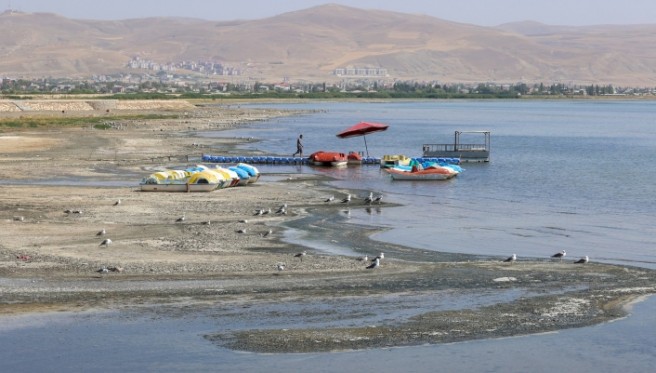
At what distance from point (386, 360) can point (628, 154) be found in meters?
44.5

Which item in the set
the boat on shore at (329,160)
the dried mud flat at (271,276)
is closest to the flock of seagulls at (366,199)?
the dried mud flat at (271,276)

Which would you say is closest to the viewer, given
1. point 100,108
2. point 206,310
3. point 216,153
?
point 206,310

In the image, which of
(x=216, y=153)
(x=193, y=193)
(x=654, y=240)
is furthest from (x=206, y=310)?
(x=216, y=153)

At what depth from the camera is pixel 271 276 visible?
60.8 ft

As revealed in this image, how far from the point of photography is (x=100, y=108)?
3647 inches

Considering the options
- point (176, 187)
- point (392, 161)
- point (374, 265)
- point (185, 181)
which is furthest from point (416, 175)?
point (374, 265)

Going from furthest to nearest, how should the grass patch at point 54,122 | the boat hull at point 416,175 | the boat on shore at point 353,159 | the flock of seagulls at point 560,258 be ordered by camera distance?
1. the grass patch at point 54,122
2. the boat on shore at point 353,159
3. the boat hull at point 416,175
4. the flock of seagulls at point 560,258

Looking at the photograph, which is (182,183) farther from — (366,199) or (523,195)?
(523,195)

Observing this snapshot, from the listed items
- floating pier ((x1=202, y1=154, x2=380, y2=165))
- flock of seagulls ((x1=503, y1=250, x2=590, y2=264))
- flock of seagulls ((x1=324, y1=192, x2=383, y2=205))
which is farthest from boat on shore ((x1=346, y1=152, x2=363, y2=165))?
flock of seagulls ((x1=503, y1=250, x2=590, y2=264))

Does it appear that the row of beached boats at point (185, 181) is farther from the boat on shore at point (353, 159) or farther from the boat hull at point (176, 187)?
the boat on shore at point (353, 159)

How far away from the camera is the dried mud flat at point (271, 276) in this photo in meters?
15.7

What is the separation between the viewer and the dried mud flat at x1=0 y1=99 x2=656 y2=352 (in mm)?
15703

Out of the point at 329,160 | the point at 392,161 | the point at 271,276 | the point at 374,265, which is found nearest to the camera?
the point at 271,276

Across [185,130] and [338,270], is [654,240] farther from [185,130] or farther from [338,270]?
[185,130]
